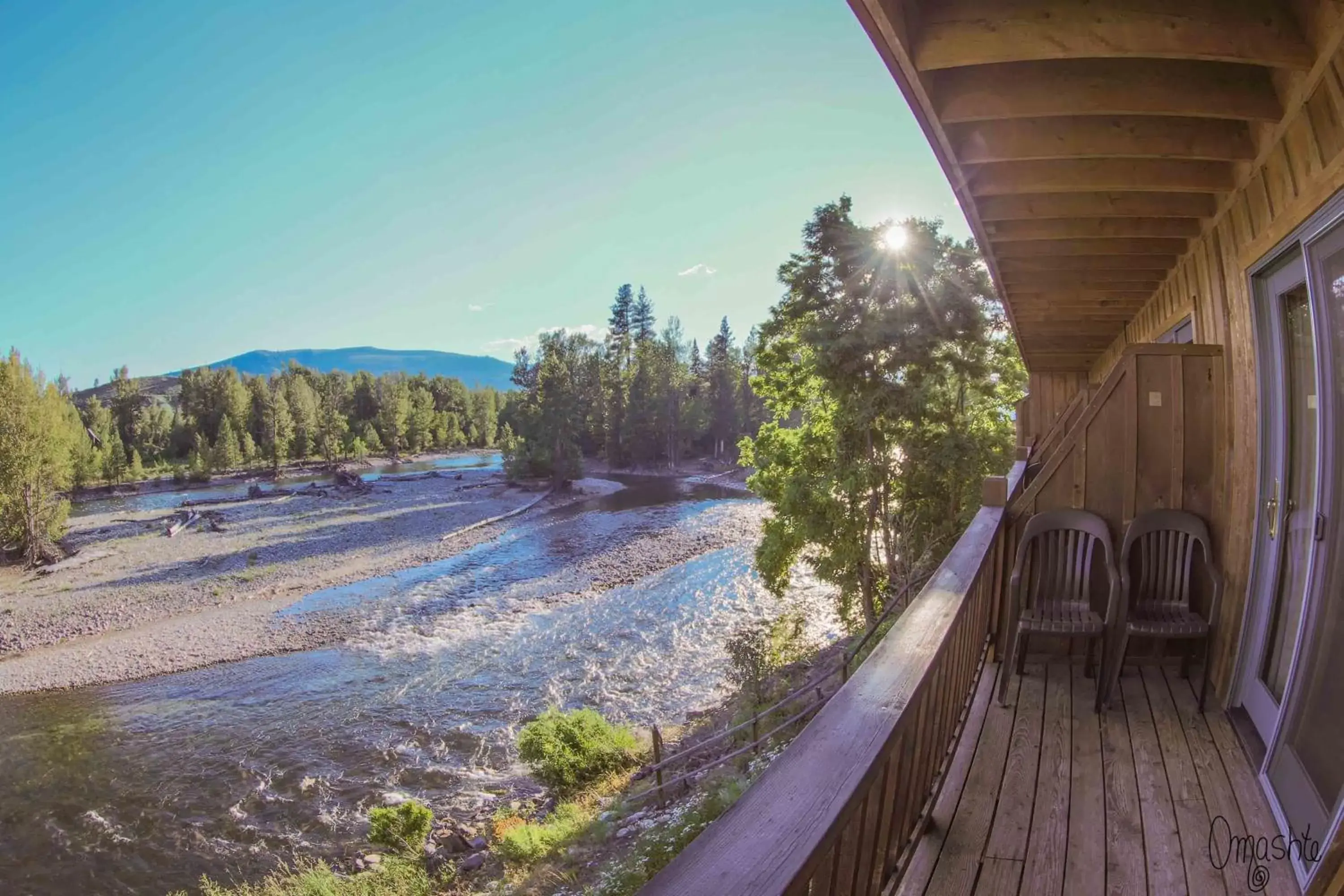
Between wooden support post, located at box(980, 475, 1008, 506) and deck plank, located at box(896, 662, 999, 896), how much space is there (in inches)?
36.8

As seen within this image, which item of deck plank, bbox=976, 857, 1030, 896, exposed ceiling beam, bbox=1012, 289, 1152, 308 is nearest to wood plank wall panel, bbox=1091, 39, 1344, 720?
exposed ceiling beam, bbox=1012, 289, 1152, 308

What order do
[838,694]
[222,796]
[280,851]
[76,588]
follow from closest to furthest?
[838,694]
[280,851]
[222,796]
[76,588]

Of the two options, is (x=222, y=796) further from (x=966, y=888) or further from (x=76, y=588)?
(x=76, y=588)

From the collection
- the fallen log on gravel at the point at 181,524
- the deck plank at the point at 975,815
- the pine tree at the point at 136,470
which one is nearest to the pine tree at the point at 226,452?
the pine tree at the point at 136,470

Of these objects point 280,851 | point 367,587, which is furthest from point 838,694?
point 367,587

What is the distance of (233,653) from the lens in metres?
14.5

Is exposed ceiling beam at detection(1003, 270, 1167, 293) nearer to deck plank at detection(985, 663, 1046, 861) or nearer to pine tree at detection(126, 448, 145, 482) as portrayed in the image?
deck plank at detection(985, 663, 1046, 861)

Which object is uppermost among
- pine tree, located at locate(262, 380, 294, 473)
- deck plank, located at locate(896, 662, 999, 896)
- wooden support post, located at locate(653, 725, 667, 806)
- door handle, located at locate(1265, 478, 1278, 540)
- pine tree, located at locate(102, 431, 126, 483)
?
pine tree, located at locate(262, 380, 294, 473)

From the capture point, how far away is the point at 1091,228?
322cm

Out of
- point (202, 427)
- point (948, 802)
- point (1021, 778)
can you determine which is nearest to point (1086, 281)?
point (1021, 778)

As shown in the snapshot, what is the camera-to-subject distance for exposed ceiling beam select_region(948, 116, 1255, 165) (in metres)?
2.23

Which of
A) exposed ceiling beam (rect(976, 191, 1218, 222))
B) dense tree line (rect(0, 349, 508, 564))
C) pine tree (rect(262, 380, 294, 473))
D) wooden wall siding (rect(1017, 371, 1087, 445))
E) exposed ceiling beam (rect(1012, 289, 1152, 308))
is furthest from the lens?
pine tree (rect(262, 380, 294, 473))

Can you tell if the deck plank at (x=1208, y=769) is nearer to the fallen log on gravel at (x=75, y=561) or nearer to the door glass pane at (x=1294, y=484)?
the door glass pane at (x=1294, y=484)

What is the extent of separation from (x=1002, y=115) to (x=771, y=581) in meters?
12.8
